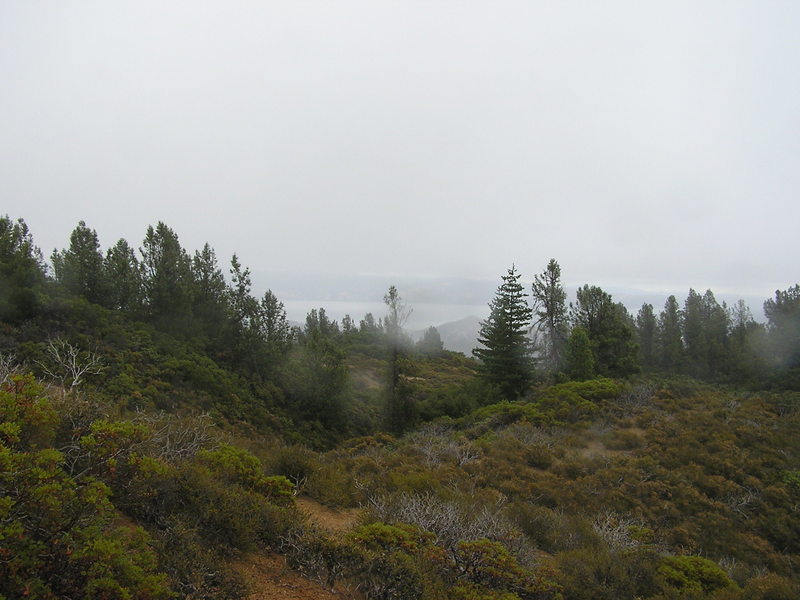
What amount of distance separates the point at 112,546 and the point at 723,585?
7.38 metres

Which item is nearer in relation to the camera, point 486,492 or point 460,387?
point 486,492

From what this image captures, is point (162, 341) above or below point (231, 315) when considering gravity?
below

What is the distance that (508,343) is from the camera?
23.6m

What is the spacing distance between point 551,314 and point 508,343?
3.99 metres

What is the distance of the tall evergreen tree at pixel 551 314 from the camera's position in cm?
2500

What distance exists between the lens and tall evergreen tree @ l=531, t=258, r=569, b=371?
82.0ft

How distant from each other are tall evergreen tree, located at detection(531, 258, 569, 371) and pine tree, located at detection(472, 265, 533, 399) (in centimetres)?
118

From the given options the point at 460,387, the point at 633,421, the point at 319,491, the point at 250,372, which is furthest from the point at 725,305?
the point at 319,491

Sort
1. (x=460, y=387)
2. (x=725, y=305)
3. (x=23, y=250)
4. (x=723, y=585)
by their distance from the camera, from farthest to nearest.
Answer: (x=725, y=305), (x=460, y=387), (x=23, y=250), (x=723, y=585)

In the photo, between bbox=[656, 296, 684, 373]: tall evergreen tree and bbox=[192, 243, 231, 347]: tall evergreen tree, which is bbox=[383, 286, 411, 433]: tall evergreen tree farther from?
bbox=[656, 296, 684, 373]: tall evergreen tree

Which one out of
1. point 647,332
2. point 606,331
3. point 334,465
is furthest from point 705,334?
point 334,465

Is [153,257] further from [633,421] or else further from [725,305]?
[725,305]

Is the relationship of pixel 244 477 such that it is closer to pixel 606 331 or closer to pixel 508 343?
pixel 508 343

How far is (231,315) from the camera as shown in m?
27.1
